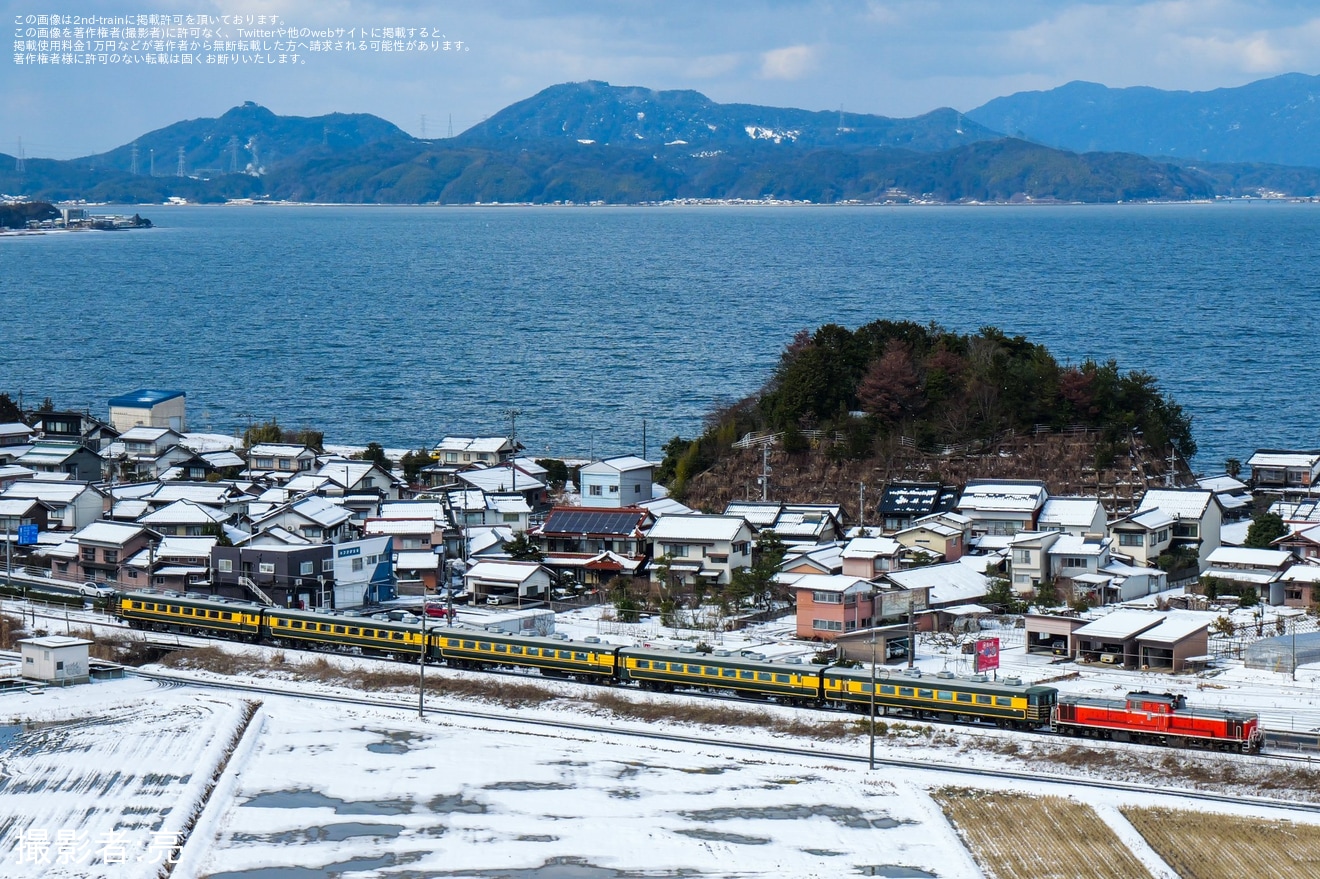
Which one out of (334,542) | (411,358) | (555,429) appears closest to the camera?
(334,542)

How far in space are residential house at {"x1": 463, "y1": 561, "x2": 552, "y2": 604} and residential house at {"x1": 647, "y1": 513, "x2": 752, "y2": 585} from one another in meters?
3.68

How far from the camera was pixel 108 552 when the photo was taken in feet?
158

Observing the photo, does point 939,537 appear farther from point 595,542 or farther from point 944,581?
point 595,542

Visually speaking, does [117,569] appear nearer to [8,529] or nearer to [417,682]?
[8,529]

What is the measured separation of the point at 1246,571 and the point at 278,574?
28179mm

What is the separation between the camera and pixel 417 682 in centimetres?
3738

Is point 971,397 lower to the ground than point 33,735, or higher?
higher

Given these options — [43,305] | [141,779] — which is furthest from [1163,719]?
[43,305]

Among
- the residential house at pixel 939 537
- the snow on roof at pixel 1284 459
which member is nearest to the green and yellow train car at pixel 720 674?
the residential house at pixel 939 537

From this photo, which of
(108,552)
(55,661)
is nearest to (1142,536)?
(55,661)

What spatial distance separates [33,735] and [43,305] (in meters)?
109

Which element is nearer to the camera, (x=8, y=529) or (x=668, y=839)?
(x=668, y=839)

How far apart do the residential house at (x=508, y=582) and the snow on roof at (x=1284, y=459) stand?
29528mm

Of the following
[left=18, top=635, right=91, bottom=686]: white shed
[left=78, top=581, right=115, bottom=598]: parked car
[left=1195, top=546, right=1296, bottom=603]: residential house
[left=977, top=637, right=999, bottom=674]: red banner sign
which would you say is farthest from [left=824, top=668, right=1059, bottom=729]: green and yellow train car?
[left=78, top=581, right=115, bottom=598]: parked car
